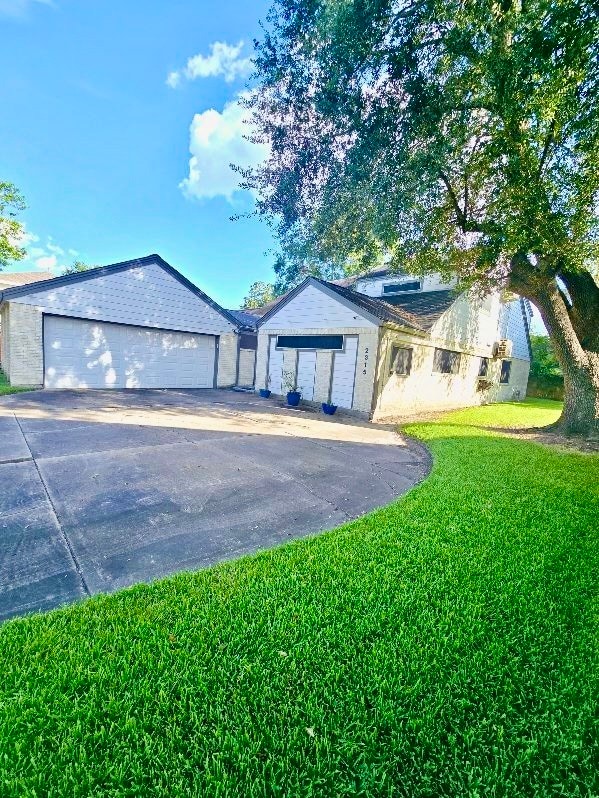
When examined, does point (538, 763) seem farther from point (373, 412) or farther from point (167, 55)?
point (167, 55)

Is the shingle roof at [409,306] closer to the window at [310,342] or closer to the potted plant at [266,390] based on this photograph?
the window at [310,342]

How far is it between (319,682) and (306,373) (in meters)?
11.6

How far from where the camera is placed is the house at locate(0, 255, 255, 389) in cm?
1131

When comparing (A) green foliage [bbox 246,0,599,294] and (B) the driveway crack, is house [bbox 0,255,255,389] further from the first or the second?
(B) the driveway crack

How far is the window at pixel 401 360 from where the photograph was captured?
37.2ft

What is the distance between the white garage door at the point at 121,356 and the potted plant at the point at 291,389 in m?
4.56

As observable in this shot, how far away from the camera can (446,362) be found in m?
14.3

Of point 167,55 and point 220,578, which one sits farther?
point 167,55

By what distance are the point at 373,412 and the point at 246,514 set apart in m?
7.62

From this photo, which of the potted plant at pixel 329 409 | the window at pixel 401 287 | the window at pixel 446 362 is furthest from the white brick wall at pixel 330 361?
the window at pixel 401 287

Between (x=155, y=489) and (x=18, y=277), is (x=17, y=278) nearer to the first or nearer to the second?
(x=18, y=277)

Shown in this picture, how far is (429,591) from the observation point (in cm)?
259

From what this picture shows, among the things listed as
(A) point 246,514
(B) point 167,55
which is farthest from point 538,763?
(B) point 167,55

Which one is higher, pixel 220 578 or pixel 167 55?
pixel 167 55
